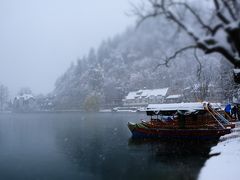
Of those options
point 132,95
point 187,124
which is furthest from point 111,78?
point 187,124

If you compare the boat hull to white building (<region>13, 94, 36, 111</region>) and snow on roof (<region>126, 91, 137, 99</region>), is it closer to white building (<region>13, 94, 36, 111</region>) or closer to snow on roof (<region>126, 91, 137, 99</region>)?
snow on roof (<region>126, 91, 137, 99</region>)

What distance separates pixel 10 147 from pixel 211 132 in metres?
23.4

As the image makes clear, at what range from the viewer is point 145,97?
4604 inches

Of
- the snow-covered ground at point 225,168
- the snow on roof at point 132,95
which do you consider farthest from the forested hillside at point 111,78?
the snow-covered ground at point 225,168

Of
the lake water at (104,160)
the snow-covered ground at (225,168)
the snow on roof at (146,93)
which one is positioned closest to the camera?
the snow-covered ground at (225,168)

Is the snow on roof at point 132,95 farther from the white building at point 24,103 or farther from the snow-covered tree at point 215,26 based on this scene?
the snow-covered tree at point 215,26

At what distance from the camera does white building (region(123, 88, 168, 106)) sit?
113m

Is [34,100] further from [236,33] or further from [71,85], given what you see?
[236,33]

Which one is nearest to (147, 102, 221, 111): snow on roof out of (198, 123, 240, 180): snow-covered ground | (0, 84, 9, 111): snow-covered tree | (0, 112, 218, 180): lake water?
(0, 112, 218, 180): lake water

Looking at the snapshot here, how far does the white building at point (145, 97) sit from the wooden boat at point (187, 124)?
7373 centimetres

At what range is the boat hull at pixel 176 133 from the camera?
32.7 m

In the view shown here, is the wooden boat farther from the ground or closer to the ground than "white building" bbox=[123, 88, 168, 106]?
closer to the ground

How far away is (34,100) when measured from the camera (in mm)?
162875

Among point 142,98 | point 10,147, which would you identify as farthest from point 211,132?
point 142,98
